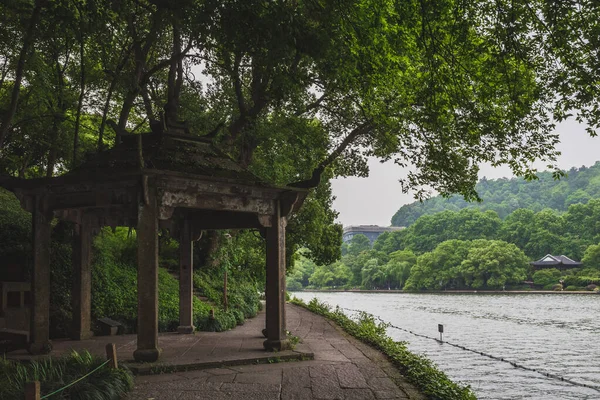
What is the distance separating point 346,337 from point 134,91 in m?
7.31

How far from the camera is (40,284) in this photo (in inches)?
355

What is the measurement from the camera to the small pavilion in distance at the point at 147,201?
316 inches

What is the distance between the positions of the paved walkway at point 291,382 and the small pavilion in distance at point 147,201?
0.93m

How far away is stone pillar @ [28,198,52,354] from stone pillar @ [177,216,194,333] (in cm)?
307

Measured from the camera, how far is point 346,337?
12430 mm

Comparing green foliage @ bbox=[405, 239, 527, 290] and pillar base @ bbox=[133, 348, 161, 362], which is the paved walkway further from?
green foliage @ bbox=[405, 239, 527, 290]

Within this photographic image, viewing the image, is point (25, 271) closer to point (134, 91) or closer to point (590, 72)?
point (134, 91)

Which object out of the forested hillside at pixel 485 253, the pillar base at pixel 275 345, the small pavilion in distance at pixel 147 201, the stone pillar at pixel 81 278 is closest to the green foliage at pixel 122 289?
the stone pillar at pixel 81 278

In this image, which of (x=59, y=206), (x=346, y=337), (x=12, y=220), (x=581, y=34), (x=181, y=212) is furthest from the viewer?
(x=12, y=220)

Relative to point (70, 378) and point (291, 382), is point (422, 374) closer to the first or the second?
point (291, 382)

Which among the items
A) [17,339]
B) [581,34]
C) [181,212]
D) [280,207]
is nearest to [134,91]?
[181,212]

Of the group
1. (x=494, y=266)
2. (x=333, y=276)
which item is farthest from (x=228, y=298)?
(x=333, y=276)

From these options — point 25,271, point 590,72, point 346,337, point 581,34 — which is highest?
point 581,34

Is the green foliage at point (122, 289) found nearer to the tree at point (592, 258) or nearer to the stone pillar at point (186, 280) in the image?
the stone pillar at point (186, 280)
